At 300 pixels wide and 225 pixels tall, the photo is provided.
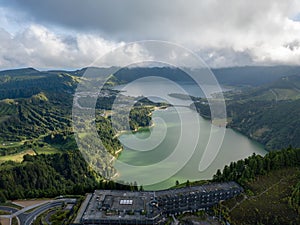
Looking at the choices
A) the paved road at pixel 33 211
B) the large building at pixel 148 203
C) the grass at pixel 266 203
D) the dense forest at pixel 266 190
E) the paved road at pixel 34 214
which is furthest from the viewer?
the paved road at pixel 33 211

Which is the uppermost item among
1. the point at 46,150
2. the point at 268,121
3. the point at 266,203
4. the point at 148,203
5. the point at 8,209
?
the point at 268,121

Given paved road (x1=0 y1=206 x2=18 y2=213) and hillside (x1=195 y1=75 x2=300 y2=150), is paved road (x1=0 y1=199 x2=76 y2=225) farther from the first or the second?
hillside (x1=195 y1=75 x2=300 y2=150)

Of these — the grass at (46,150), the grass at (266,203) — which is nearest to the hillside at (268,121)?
the grass at (266,203)

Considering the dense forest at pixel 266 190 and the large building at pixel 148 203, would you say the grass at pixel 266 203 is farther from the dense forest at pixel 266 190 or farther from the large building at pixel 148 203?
the large building at pixel 148 203

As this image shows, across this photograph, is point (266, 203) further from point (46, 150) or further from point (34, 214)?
point (46, 150)

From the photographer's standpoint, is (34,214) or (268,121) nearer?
(34,214)

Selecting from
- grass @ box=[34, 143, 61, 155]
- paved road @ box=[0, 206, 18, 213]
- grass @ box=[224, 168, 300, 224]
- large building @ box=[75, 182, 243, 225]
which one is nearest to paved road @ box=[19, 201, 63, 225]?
paved road @ box=[0, 206, 18, 213]

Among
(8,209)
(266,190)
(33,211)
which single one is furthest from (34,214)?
(266,190)

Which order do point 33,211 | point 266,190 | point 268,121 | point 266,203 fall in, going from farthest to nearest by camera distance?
point 268,121, point 266,190, point 33,211, point 266,203
